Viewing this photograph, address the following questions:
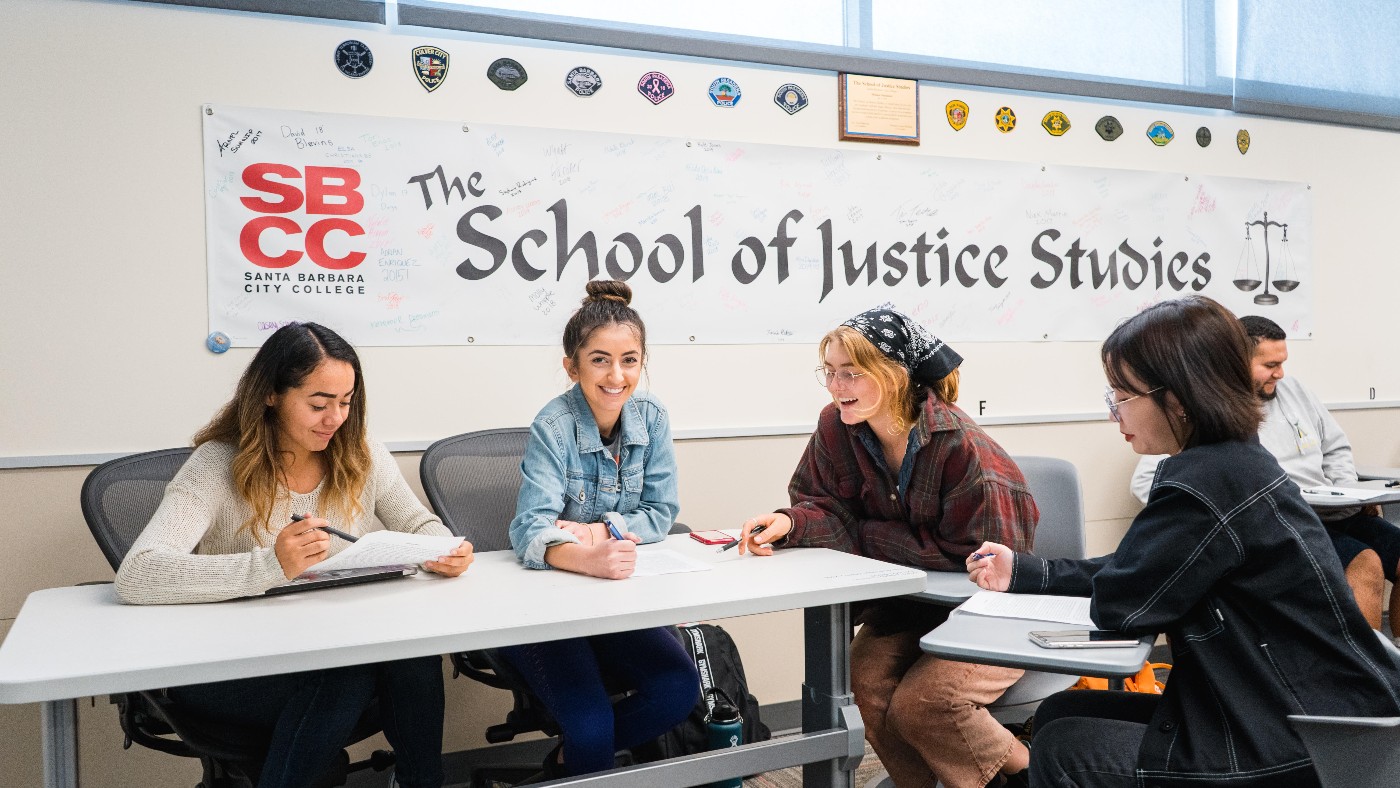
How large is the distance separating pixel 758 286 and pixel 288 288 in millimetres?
1365

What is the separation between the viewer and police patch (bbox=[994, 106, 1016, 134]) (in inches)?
137

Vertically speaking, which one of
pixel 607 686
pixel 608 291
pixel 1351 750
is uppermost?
pixel 608 291

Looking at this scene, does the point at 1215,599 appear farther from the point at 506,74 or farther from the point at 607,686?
the point at 506,74

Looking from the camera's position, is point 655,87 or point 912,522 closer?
point 912,522

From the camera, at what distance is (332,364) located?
6.58 ft

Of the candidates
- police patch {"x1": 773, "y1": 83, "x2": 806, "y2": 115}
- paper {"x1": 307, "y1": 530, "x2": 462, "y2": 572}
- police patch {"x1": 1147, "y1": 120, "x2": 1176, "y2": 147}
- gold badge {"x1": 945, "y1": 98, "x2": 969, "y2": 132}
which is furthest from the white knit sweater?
police patch {"x1": 1147, "y1": 120, "x2": 1176, "y2": 147}

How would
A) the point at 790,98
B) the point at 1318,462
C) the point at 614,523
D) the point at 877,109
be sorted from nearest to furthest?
the point at 614,523 → the point at 790,98 → the point at 877,109 → the point at 1318,462

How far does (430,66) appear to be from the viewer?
9.13 ft

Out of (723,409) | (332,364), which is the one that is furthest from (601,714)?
(723,409)

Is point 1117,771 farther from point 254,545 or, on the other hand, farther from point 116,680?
point 254,545

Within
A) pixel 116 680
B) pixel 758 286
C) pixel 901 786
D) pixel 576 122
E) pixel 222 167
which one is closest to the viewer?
pixel 116 680

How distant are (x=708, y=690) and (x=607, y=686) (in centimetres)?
28

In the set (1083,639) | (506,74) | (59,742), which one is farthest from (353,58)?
(1083,639)

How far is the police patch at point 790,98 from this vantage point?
3.18 m
